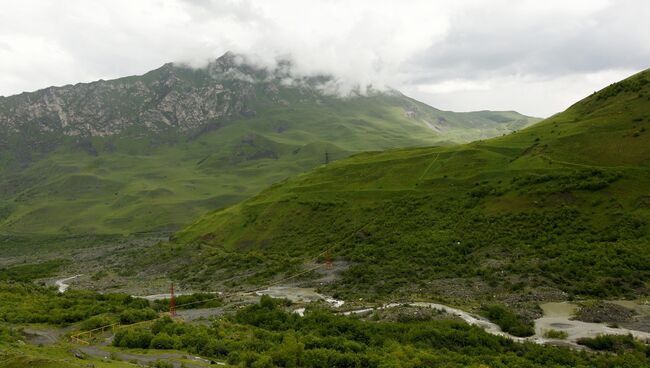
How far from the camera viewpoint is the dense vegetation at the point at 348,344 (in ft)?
133

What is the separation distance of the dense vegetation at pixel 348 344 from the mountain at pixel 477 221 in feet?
58.9

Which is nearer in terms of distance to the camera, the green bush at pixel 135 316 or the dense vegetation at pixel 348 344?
the dense vegetation at pixel 348 344

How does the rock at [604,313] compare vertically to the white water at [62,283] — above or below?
above

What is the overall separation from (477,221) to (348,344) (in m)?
51.9

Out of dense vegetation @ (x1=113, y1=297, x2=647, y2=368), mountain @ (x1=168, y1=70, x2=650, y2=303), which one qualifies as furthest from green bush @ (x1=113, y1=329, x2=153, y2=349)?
mountain @ (x1=168, y1=70, x2=650, y2=303)

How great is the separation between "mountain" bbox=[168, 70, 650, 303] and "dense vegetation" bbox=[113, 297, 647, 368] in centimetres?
1795

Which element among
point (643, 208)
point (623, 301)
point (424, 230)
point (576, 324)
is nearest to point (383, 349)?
point (576, 324)

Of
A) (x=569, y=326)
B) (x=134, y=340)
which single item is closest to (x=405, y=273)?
(x=569, y=326)

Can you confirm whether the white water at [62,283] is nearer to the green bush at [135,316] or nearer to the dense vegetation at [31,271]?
the dense vegetation at [31,271]

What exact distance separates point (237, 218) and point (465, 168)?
64003 millimetres

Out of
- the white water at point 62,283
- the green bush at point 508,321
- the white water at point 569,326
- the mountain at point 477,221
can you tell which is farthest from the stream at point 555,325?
the white water at point 62,283

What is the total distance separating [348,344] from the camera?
45.3 meters

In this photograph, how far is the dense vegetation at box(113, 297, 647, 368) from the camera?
1597 inches

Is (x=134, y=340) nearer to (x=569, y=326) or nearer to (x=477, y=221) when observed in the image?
(x=569, y=326)
